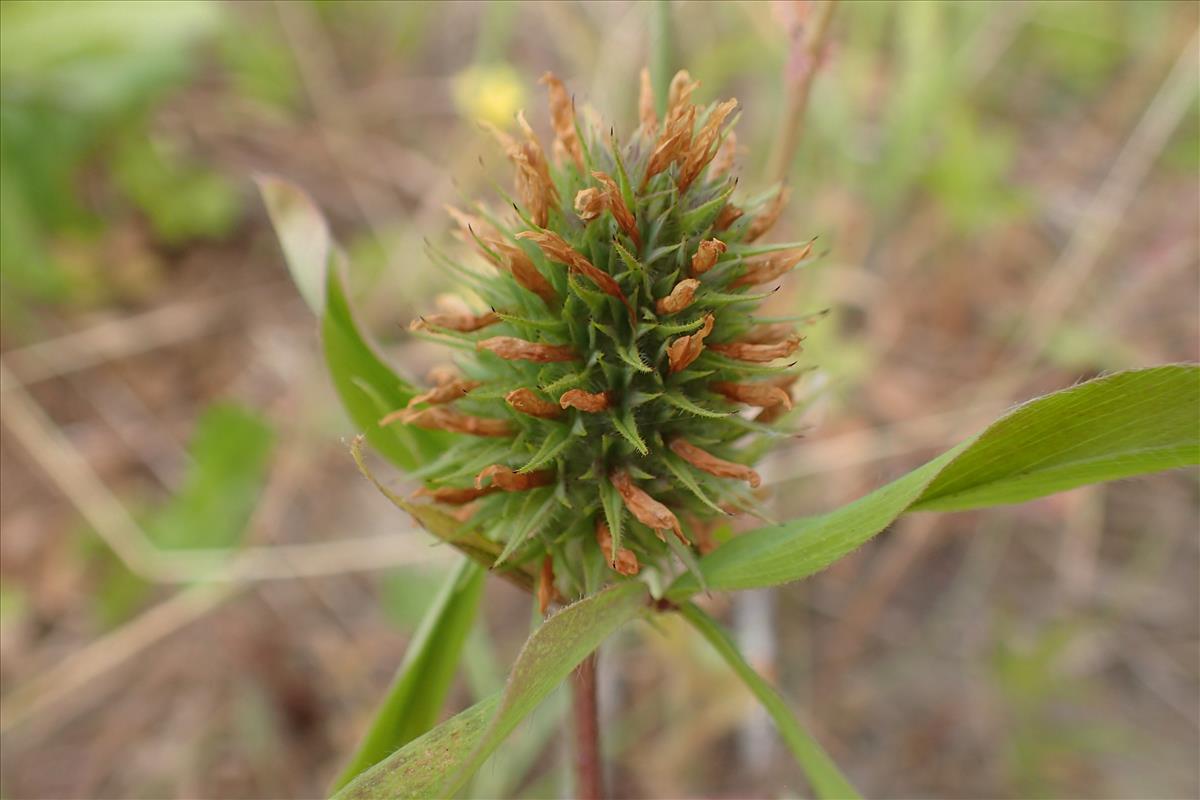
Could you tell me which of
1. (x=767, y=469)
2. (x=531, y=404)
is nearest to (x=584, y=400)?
(x=531, y=404)

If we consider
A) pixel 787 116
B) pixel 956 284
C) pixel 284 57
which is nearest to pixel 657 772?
pixel 787 116

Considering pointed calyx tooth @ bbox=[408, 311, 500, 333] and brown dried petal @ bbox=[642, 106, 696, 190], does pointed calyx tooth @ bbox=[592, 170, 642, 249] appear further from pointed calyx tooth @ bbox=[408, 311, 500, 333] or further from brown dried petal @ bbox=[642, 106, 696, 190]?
pointed calyx tooth @ bbox=[408, 311, 500, 333]

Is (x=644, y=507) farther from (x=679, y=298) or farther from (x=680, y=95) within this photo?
(x=680, y=95)

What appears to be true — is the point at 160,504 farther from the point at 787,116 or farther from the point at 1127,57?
the point at 1127,57

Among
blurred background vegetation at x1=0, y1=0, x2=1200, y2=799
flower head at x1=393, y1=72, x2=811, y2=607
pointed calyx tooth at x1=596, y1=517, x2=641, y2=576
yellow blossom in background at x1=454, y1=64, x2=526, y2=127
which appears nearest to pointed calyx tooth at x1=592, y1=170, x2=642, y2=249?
flower head at x1=393, y1=72, x2=811, y2=607

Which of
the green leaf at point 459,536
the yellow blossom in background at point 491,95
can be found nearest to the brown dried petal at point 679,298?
the green leaf at point 459,536

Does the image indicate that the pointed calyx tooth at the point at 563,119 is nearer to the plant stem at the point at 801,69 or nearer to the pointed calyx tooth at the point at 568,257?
the pointed calyx tooth at the point at 568,257

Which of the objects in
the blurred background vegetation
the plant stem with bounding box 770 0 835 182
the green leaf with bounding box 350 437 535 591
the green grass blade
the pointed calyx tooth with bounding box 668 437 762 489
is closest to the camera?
the green grass blade
